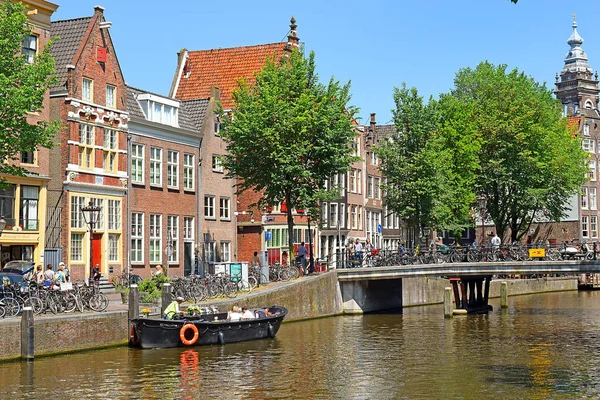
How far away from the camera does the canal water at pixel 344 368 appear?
2712cm

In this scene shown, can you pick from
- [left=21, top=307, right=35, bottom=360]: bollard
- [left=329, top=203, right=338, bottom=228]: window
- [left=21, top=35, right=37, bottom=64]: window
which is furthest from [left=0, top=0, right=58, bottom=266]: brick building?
A: [left=329, top=203, right=338, bottom=228]: window

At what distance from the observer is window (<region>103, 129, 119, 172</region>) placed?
4912 centimetres

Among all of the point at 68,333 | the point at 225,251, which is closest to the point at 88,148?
the point at 225,251

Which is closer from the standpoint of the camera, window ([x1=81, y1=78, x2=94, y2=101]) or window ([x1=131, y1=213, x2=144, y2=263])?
window ([x1=81, y1=78, x2=94, y2=101])

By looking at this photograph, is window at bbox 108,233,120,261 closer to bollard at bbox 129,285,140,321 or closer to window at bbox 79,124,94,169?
window at bbox 79,124,94,169

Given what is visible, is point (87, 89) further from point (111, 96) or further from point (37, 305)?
point (37, 305)

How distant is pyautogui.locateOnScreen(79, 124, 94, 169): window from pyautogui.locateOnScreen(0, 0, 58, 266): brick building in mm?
1989

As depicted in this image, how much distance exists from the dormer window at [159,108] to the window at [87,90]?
5.12m

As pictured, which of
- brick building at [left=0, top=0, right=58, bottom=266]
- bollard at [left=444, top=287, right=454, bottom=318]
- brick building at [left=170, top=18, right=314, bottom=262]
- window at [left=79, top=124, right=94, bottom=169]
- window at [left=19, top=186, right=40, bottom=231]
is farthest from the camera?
brick building at [left=170, top=18, right=314, bottom=262]

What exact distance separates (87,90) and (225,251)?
592 inches

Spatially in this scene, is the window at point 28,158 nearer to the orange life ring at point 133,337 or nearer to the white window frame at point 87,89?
the white window frame at point 87,89

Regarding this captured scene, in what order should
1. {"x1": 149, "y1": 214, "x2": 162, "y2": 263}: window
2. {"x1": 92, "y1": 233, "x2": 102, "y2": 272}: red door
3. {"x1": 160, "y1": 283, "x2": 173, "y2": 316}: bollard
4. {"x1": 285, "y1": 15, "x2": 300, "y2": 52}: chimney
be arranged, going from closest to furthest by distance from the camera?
{"x1": 160, "y1": 283, "x2": 173, "y2": 316}: bollard
{"x1": 92, "y1": 233, "x2": 102, "y2": 272}: red door
{"x1": 149, "y1": 214, "x2": 162, "y2": 263}: window
{"x1": 285, "y1": 15, "x2": 300, "y2": 52}: chimney

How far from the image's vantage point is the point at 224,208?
59.4 m

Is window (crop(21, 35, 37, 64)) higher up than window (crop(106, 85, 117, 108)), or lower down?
higher up
